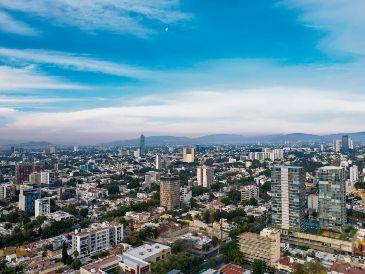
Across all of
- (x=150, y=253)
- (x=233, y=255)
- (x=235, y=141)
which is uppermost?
(x=235, y=141)

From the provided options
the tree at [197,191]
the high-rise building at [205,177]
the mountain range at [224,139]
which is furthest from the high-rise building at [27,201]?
the mountain range at [224,139]

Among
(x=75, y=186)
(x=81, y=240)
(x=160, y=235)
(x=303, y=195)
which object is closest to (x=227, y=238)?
(x=160, y=235)

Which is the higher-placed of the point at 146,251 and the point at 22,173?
the point at 22,173

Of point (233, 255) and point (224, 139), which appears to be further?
point (224, 139)

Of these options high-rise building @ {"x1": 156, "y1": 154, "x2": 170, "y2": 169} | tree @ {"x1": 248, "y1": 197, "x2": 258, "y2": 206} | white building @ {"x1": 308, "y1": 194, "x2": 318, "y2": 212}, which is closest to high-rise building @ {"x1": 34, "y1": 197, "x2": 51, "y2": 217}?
tree @ {"x1": 248, "y1": 197, "x2": 258, "y2": 206}

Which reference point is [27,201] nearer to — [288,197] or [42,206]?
[42,206]

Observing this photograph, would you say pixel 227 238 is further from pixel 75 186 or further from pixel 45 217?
pixel 75 186

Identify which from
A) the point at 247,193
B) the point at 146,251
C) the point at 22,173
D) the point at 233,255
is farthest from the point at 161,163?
the point at 233,255

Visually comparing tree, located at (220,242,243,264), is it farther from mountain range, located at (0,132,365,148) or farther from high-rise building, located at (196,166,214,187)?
mountain range, located at (0,132,365,148)
